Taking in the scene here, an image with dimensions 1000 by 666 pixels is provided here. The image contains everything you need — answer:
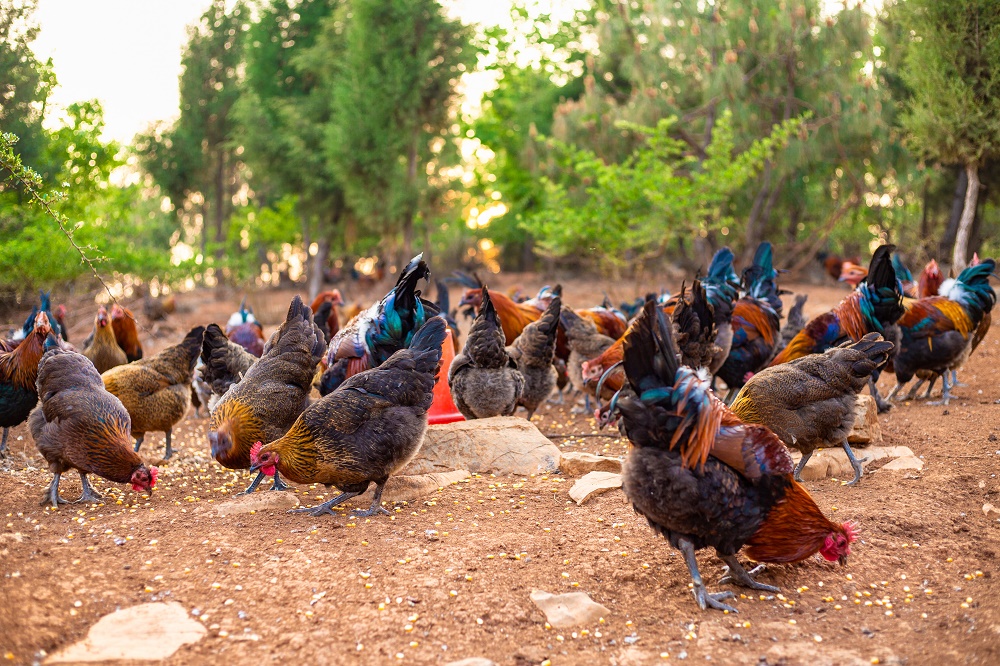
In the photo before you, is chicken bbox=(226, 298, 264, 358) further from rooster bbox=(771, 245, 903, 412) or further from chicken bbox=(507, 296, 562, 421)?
Answer: rooster bbox=(771, 245, 903, 412)

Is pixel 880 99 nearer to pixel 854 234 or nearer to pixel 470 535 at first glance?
pixel 854 234

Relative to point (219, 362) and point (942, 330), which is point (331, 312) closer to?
point (219, 362)

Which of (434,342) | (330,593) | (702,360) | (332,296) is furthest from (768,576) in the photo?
(332,296)

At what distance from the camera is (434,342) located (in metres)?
6.20

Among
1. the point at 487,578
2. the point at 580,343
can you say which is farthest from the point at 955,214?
the point at 487,578

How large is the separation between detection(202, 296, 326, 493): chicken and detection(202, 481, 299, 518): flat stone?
0.94 ft

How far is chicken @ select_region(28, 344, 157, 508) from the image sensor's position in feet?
18.3

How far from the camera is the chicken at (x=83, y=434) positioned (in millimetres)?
5574

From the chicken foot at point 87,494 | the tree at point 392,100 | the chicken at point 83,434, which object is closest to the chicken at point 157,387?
the chicken at point 83,434

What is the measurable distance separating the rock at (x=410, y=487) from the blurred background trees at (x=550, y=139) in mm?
8157

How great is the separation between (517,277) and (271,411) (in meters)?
19.7

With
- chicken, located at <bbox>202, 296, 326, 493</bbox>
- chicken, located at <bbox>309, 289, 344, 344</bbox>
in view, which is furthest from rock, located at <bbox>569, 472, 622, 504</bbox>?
chicken, located at <bbox>309, 289, 344, 344</bbox>

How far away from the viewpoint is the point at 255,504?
557 cm

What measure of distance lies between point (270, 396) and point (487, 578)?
2.68m
